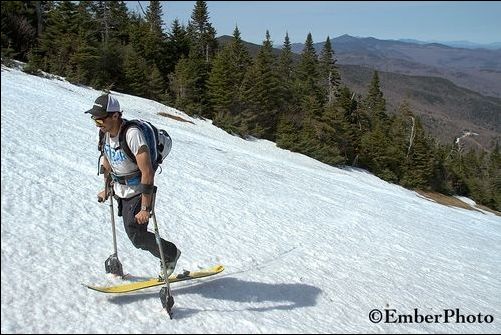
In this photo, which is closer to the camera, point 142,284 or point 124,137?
point 124,137

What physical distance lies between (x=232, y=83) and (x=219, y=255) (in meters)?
51.4

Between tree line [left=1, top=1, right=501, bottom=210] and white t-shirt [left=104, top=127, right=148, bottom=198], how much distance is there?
31456mm

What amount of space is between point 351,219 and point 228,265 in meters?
8.41

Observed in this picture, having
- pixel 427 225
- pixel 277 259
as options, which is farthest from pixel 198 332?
pixel 427 225

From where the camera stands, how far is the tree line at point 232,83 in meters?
46.2

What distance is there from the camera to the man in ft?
16.5

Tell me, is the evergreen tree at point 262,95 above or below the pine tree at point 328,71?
below

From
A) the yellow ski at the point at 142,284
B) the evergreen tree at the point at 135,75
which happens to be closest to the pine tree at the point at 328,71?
the evergreen tree at the point at 135,75

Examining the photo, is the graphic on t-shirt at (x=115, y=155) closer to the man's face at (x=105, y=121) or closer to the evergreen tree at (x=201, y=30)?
the man's face at (x=105, y=121)

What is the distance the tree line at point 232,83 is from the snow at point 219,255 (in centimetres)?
2470

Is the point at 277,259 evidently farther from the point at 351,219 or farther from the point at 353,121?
the point at 353,121

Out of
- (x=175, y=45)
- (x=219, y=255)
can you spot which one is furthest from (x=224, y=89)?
(x=219, y=255)

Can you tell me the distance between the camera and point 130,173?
5.36m

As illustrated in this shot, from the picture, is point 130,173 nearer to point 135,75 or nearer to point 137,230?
point 137,230
